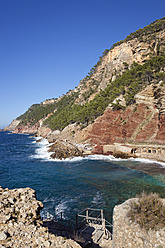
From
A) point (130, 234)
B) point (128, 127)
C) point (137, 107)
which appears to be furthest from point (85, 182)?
point (137, 107)

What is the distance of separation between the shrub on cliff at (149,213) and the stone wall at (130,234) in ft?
0.78

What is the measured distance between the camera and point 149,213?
8102 millimetres

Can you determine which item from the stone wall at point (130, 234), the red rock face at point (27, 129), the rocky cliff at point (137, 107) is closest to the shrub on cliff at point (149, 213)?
the stone wall at point (130, 234)

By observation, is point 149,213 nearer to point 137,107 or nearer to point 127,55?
point 137,107

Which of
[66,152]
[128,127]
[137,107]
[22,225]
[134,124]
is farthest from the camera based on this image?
[137,107]

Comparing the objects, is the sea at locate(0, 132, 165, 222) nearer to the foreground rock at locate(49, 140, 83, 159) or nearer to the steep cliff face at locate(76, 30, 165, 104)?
the foreground rock at locate(49, 140, 83, 159)

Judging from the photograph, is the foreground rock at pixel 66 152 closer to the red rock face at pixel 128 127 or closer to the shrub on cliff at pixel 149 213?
the red rock face at pixel 128 127

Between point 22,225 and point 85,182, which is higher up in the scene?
point 22,225

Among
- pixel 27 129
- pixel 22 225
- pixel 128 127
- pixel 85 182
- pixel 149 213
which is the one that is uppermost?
pixel 128 127

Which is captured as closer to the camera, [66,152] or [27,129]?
[66,152]

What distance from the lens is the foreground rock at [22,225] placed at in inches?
243

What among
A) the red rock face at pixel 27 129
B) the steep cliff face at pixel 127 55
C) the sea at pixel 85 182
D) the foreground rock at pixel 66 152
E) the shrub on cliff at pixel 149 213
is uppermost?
the steep cliff face at pixel 127 55

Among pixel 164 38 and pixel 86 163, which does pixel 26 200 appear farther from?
pixel 164 38

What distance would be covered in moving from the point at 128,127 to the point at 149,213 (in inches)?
1722
